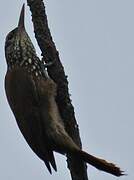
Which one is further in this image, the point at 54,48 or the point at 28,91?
the point at 28,91

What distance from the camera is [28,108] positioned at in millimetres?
5285

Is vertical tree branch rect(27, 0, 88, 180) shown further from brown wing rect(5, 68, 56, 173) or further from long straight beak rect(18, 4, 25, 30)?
long straight beak rect(18, 4, 25, 30)

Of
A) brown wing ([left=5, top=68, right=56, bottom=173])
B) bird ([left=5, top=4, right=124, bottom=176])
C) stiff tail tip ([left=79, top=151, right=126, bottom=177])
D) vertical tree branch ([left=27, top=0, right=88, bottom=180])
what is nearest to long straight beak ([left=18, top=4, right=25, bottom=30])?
bird ([left=5, top=4, right=124, bottom=176])

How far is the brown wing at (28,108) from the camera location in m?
4.92

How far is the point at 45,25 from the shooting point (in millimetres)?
4238

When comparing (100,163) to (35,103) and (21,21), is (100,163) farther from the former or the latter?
(21,21)

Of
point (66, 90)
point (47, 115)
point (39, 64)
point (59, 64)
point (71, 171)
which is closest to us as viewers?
point (71, 171)

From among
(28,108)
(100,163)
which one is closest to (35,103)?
(28,108)

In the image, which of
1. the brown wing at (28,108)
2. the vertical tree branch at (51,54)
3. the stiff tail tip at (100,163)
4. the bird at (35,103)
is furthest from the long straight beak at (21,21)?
the stiff tail tip at (100,163)

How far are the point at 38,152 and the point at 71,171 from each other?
1252mm

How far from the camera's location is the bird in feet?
15.5

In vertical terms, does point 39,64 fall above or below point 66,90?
above

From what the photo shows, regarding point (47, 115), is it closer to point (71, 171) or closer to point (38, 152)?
point (38, 152)

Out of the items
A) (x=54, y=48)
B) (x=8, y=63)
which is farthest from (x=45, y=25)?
(x=8, y=63)
